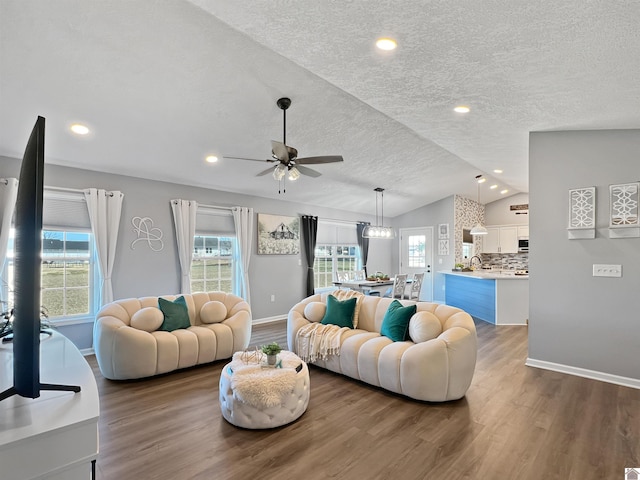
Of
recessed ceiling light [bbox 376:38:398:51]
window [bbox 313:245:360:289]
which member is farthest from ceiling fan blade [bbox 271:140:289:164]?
window [bbox 313:245:360:289]

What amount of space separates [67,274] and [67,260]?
19 centimetres

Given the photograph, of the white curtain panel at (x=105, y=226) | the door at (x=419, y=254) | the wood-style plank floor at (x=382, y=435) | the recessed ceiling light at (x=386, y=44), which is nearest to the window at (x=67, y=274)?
the white curtain panel at (x=105, y=226)

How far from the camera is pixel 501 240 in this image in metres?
9.68

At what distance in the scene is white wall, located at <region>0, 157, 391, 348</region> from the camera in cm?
467

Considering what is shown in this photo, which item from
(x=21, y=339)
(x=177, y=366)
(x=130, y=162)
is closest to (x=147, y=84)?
(x=130, y=162)

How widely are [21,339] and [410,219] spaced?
956 cm

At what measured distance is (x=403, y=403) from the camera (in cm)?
319

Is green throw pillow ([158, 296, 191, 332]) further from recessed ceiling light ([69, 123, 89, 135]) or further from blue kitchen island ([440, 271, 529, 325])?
blue kitchen island ([440, 271, 529, 325])

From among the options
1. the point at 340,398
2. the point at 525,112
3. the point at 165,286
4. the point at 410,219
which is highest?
the point at 525,112

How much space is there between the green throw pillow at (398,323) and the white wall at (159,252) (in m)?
3.55

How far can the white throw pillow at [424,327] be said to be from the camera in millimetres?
3402

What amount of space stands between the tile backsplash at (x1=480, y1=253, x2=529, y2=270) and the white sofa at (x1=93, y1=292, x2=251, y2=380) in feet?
26.2

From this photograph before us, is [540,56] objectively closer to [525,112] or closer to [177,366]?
[525,112]

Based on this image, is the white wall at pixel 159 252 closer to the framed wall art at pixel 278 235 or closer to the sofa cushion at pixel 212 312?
the framed wall art at pixel 278 235
